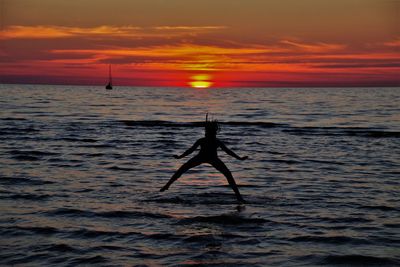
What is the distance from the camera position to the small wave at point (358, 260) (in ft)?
26.8

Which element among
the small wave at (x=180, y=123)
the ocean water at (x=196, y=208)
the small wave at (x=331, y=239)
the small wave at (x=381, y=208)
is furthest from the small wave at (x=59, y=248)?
the small wave at (x=180, y=123)

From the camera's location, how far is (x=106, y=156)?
21.0m

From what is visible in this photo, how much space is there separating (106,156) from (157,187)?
7170mm

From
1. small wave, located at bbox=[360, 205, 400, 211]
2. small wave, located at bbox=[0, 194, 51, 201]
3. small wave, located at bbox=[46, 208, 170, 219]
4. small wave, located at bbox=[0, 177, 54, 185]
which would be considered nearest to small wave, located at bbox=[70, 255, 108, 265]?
small wave, located at bbox=[46, 208, 170, 219]

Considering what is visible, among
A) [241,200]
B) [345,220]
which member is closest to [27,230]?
[241,200]

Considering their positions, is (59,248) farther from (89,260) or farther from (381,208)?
(381,208)

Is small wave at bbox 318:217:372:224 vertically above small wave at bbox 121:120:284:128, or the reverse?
small wave at bbox 318:217:372:224

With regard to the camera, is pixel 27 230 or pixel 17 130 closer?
pixel 27 230

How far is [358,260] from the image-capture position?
8.34 meters

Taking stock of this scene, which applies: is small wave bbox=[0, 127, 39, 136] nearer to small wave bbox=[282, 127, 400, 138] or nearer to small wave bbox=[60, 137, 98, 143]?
small wave bbox=[60, 137, 98, 143]

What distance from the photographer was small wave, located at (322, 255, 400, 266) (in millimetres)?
8164

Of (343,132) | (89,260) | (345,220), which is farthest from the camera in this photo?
(343,132)

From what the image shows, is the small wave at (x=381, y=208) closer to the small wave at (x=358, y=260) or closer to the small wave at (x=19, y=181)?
the small wave at (x=358, y=260)

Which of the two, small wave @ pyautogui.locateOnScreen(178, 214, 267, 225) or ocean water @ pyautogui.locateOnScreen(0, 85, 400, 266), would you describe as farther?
small wave @ pyautogui.locateOnScreen(178, 214, 267, 225)
